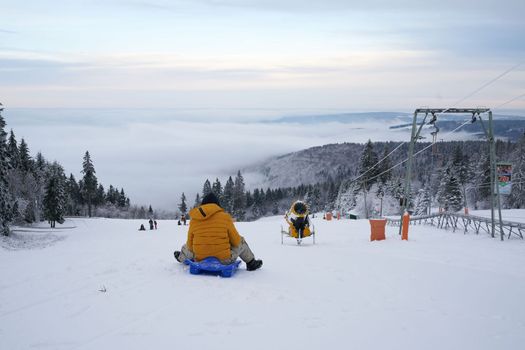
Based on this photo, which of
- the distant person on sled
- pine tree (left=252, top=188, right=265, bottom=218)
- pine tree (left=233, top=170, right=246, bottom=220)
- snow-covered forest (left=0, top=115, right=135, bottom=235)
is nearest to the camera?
the distant person on sled

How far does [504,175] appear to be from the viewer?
625 inches

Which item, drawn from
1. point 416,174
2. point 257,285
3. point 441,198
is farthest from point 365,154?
point 416,174

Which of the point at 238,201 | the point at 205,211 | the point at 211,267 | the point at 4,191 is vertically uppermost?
the point at 4,191

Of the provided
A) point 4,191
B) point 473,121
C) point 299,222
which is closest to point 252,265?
point 299,222

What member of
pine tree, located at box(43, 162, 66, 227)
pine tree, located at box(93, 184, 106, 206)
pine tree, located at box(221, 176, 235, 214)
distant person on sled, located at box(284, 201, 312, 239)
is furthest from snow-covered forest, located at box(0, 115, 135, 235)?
pine tree, located at box(221, 176, 235, 214)

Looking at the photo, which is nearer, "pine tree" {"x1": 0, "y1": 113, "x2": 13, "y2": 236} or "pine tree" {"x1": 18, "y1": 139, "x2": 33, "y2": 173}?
"pine tree" {"x1": 0, "y1": 113, "x2": 13, "y2": 236}

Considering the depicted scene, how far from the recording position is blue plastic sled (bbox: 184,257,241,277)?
775 centimetres

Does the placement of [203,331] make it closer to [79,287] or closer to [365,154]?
[79,287]

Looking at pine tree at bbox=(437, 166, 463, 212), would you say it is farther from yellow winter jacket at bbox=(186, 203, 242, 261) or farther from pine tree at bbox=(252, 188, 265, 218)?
yellow winter jacket at bbox=(186, 203, 242, 261)

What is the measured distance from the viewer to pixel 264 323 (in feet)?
17.7

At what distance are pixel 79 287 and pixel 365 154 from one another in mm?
68094

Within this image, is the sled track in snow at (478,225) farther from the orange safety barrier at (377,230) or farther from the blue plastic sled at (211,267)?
the blue plastic sled at (211,267)

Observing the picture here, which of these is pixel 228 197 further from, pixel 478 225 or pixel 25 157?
pixel 478 225

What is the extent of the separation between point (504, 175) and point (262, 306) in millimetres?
14234
